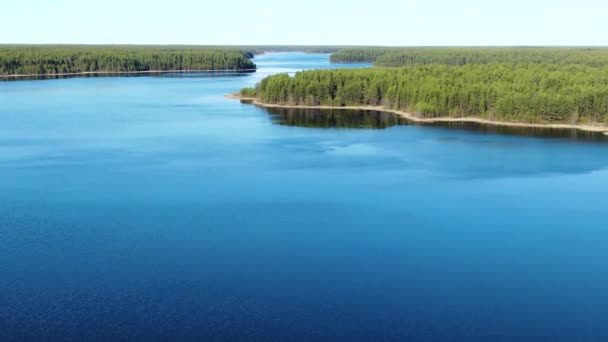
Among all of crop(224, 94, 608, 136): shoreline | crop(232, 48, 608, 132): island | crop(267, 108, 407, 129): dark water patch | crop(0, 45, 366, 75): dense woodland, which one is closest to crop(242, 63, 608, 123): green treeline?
crop(232, 48, 608, 132): island

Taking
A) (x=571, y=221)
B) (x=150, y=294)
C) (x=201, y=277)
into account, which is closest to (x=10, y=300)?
(x=150, y=294)

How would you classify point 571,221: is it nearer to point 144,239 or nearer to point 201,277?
point 201,277

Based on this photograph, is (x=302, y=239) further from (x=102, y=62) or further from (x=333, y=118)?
(x=102, y=62)

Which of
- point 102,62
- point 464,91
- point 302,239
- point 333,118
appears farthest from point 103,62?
point 302,239

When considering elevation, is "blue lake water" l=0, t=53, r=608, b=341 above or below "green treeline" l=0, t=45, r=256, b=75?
below

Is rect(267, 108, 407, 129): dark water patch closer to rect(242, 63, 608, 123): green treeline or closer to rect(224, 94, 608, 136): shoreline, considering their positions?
rect(224, 94, 608, 136): shoreline

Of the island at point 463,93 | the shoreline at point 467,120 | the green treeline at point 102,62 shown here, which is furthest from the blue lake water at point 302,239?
the green treeline at point 102,62
